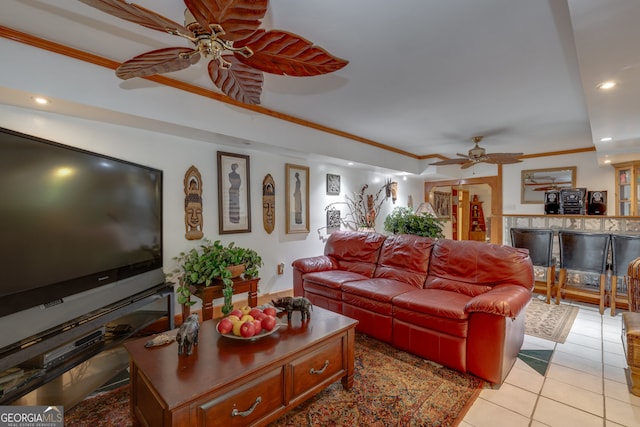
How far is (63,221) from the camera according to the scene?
1.88 metres

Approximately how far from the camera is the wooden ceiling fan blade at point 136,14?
1030 mm

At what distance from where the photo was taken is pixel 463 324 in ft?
7.14

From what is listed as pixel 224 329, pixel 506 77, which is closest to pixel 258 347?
pixel 224 329

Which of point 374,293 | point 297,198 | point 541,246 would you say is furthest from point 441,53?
point 541,246

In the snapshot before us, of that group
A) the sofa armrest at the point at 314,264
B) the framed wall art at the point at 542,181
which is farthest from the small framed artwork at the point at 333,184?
the framed wall art at the point at 542,181

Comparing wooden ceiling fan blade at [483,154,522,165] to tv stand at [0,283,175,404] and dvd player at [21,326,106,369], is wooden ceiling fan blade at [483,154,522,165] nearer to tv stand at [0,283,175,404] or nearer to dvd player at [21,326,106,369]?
tv stand at [0,283,175,404]

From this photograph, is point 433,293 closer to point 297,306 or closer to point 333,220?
point 297,306

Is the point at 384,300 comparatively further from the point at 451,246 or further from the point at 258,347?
the point at 258,347

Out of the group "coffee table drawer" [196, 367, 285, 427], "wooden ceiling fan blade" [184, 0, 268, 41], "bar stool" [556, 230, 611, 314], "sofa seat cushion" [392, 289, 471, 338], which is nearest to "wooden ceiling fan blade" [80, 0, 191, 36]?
"wooden ceiling fan blade" [184, 0, 268, 41]

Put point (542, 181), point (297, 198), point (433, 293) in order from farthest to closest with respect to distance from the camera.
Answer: point (542, 181), point (297, 198), point (433, 293)

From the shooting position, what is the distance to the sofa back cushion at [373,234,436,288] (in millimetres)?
3104

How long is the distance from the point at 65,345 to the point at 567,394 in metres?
3.28

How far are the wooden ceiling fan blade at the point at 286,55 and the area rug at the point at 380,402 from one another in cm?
199

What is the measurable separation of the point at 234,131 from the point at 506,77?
258cm
